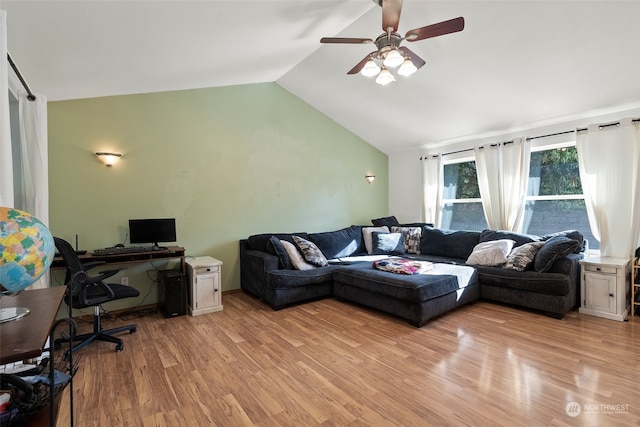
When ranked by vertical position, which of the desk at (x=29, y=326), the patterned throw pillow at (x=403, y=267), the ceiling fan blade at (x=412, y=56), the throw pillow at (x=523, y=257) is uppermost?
the ceiling fan blade at (x=412, y=56)

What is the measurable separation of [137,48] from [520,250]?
175 inches

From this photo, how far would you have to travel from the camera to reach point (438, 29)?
2.24 m

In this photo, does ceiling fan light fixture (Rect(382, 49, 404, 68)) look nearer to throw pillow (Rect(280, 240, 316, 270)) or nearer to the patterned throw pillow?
the patterned throw pillow

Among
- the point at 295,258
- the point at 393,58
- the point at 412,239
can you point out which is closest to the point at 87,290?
the point at 295,258

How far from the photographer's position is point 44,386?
1259 mm

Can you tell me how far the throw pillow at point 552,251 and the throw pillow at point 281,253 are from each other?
2.88 m

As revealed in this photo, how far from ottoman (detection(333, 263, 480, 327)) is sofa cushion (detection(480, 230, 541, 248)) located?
0.80 metres

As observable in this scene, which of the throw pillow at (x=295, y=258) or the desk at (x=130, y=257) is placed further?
the throw pillow at (x=295, y=258)

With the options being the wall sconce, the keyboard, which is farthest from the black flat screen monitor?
the wall sconce

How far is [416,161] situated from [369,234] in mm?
1768

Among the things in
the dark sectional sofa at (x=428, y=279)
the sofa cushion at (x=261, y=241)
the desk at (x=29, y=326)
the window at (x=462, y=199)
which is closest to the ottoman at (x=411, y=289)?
the dark sectional sofa at (x=428, y=279)

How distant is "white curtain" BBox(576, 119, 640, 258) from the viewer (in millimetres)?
3354

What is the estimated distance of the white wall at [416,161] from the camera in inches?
160

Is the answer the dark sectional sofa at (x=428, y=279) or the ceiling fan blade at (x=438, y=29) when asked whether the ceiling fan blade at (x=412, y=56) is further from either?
the dark sectional sofa at (x=428, y=279)
